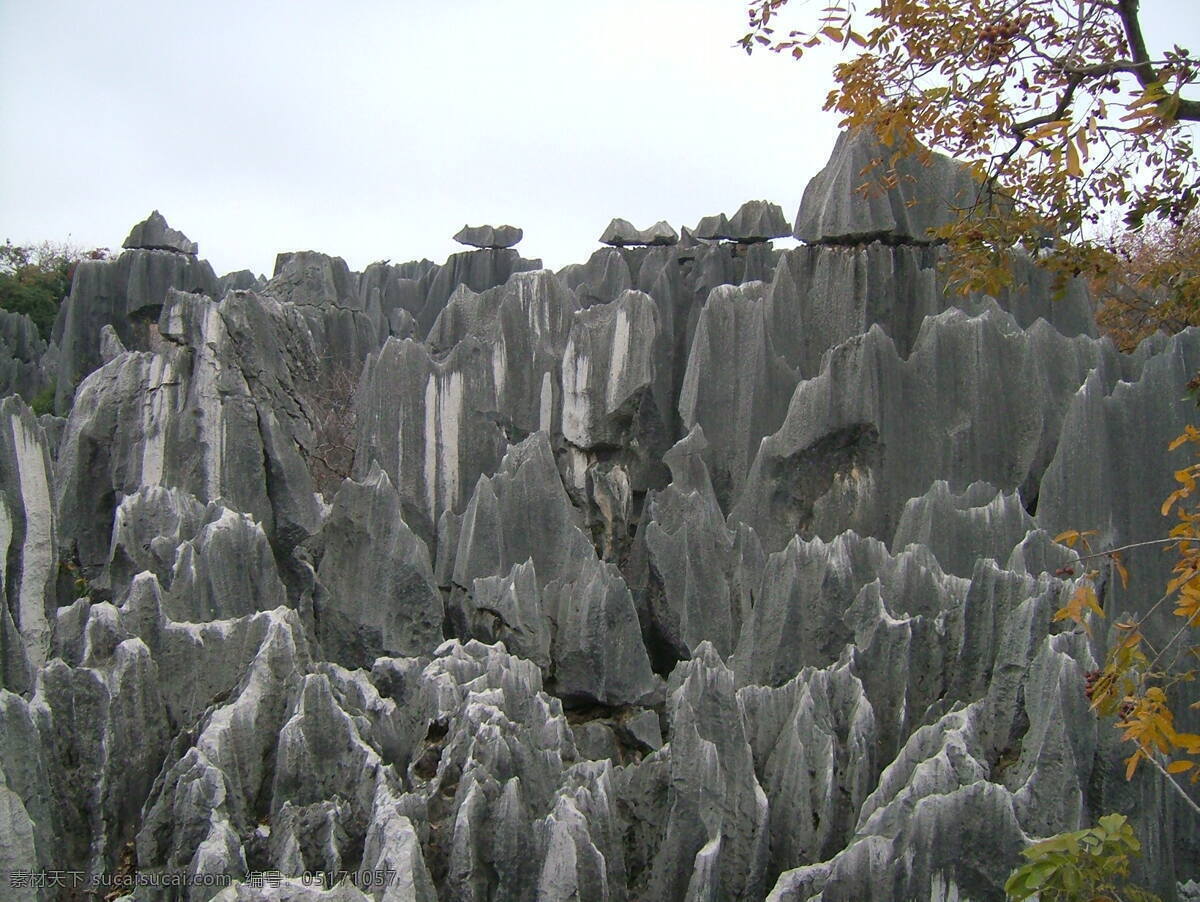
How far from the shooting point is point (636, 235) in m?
21.0

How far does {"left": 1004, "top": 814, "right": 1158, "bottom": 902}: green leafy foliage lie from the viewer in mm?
3348

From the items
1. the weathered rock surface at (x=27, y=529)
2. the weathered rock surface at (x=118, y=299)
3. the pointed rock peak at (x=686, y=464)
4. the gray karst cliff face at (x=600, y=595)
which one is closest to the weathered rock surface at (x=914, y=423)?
the gray karst cliff face at (x=600, y=595)

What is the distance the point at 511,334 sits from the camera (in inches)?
498

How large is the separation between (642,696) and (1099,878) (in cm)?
541

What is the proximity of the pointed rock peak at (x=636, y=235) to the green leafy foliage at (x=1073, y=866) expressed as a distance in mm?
17869

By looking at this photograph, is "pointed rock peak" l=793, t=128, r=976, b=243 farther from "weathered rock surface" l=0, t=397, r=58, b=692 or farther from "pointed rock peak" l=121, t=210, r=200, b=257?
"pointed rock peak" l=121, t=210, r=200, b=257

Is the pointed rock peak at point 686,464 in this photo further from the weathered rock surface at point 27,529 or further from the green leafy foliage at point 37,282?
the green leafy foliage at point 37,282

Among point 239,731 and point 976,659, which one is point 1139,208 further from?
point 239,731

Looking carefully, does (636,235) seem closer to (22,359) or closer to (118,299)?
(118,299)

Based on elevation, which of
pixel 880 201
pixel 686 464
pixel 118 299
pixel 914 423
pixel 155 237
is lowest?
pixel 686 464

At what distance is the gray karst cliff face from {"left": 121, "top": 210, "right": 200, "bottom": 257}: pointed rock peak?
406 inches

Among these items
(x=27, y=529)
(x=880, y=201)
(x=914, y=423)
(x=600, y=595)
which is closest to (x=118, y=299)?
(x=880, y=201)

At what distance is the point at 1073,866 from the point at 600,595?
5515 mm

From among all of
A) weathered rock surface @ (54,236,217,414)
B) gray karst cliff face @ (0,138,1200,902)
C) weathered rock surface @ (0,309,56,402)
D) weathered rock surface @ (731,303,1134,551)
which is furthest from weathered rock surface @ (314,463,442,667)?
weathered rock surface @ (0,309,56,402)
